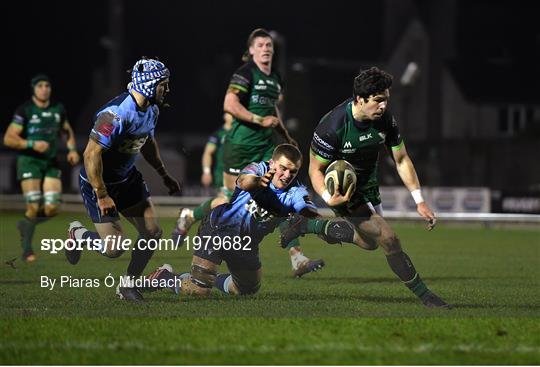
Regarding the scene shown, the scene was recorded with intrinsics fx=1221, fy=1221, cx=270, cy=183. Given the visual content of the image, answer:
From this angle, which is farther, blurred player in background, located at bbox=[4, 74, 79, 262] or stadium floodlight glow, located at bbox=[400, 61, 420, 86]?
stadium floodlight glow, located at bbox=[400, 61, 420, 86]

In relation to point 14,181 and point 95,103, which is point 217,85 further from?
point 14,181

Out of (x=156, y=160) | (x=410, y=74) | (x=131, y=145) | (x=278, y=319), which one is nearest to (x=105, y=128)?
(x=131, y=145)

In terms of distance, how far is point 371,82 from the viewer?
10.6 meters

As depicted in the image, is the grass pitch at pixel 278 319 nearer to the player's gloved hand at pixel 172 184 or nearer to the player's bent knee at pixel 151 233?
the player's bent knee at pixel 151 233

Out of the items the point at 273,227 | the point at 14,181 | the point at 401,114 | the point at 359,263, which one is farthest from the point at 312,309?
the point at 401,114

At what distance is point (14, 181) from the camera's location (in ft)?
128

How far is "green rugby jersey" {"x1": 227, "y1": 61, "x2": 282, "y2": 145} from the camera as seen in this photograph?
1391cm

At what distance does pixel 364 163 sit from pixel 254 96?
2986 mm

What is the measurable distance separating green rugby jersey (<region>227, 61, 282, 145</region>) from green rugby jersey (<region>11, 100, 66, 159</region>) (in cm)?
327

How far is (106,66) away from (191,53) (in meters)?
5.54

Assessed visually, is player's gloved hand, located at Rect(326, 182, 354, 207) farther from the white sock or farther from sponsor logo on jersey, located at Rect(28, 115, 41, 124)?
sponsor logo on jersey, located at Rect(28, 115, 41, 124)

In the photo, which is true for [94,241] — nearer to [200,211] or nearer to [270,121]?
[270,121]

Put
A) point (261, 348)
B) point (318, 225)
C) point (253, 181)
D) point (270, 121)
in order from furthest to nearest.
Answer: point (270, 121) < point (318, 225) < point (253, 181) < point (261, 348)

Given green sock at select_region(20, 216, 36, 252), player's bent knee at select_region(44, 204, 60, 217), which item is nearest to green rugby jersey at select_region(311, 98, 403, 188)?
green sock at select_region(20, 216, 36, 252)
